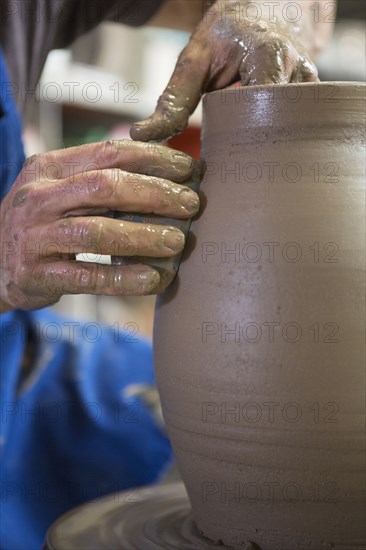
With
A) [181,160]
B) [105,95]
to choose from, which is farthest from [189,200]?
[105,95]

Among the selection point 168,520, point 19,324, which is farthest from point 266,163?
point 19,324

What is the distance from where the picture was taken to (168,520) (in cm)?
112

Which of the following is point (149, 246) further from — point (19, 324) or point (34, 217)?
point (19, 324)

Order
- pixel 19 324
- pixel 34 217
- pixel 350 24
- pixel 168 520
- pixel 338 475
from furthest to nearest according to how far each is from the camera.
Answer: pixel 350 24 → pixel 19 324 → pixel 168 520 → pixel 34 217 → pixel 338 475

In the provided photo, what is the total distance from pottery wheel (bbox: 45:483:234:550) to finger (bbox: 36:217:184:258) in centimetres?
39

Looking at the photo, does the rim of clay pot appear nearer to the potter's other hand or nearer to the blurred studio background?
the potter's other hand

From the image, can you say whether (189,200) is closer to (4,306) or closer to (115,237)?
(115,237)

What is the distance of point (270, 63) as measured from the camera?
102 centimetres

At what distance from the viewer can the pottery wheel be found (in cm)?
101

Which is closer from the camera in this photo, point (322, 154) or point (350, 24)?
point (322, 154)

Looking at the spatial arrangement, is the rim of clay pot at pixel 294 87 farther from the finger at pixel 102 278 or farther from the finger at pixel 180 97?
the finger at pixel 102 278

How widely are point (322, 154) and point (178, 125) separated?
0.71ft

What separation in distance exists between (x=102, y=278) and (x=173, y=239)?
0.10m

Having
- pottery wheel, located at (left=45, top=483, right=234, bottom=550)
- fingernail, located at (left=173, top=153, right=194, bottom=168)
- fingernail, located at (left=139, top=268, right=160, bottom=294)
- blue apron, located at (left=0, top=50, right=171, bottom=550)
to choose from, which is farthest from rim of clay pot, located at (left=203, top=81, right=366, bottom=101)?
blue apron, located at (left=0, top=50, right=171, bottom=550)
